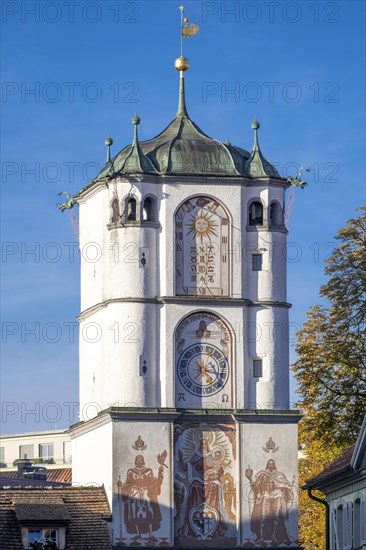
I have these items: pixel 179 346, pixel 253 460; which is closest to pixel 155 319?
pixel 179 346

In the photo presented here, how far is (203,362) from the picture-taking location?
78.9 m

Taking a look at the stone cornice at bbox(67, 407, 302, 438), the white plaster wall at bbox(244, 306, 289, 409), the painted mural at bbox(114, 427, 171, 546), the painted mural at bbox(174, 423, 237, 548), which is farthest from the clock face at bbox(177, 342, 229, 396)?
the painted mural at bbox(114, 427, 171, 546)

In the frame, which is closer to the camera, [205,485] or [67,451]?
[205,485]

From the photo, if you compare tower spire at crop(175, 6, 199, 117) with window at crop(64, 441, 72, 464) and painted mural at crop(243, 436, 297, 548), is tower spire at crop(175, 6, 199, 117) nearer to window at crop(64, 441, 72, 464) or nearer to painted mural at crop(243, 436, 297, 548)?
painted mural at crop(243, 436, 297, 548)

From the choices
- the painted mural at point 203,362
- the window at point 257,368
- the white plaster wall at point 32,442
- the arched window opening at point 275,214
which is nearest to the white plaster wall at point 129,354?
the painted mural at point 203,362

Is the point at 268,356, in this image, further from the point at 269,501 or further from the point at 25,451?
the point at 25,451

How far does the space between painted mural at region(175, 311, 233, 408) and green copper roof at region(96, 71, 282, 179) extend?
5.67 metres

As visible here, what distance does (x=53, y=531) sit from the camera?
75.5 m

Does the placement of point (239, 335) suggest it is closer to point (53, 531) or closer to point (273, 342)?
point (273, 342)

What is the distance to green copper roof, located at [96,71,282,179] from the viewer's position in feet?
261


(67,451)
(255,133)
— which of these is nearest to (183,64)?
(255,133)

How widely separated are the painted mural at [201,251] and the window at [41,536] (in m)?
10.6

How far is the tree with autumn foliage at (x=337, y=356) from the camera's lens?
8388cm

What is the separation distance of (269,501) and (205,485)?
2471mm
